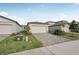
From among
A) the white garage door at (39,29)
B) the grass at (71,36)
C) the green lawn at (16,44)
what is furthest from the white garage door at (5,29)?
the grass at (71,36)

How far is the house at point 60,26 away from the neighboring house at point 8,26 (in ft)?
4.29

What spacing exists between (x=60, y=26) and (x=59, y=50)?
1.02m

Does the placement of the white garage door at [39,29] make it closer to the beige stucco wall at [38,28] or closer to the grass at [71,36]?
the beige stucco wall at [38,28]

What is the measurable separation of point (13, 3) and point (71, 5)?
2.27 m

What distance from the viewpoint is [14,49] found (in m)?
7.06

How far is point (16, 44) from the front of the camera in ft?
23.7

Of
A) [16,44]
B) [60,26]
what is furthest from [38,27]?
[16,44]

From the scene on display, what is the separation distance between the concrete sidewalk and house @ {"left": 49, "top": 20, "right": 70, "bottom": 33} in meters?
0.59

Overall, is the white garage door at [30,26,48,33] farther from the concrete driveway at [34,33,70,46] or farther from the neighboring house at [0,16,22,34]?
the neighboring house at [0,16,22,34]

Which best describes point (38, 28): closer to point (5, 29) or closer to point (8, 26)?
point (8, 26)

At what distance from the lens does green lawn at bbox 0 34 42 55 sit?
280 inches

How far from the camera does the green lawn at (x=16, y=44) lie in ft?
23.3

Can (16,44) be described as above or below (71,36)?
below

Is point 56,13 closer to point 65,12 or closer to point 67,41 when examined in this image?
point 65,12
